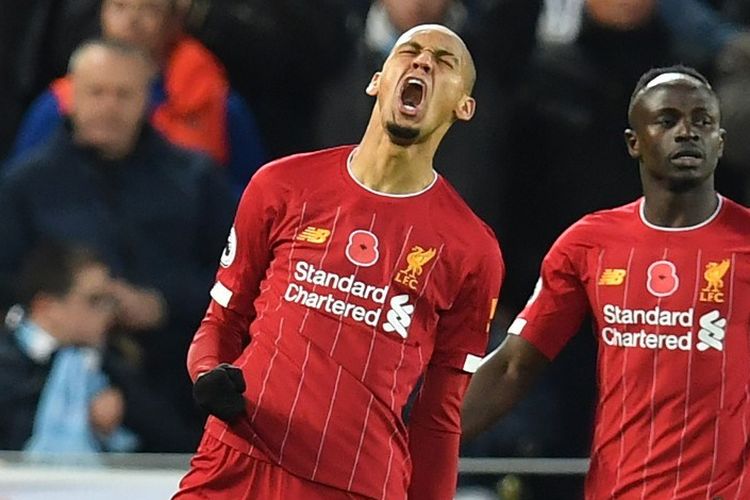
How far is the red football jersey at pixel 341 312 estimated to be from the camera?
13.7 ft

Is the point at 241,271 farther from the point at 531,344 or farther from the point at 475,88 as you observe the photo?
the point at 475,88

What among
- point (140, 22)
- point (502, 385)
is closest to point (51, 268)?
point (140, 22)

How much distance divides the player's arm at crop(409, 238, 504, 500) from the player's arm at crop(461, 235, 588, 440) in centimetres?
41

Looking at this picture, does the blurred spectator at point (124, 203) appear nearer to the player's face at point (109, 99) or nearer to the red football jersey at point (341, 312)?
the player's face at point (109, 99)

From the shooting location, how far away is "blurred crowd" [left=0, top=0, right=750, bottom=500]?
616 cm

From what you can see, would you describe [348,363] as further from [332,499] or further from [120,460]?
[120,460]

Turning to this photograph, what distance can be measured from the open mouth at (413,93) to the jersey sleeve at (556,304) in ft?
2.12

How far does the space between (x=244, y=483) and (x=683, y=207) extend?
1.33 m

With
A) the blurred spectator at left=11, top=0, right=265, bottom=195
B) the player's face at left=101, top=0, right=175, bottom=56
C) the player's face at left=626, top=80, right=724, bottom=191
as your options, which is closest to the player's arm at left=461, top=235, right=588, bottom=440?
the player's face at left=626, top=80, right=724, bottom=191

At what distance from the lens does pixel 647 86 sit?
15.5ft

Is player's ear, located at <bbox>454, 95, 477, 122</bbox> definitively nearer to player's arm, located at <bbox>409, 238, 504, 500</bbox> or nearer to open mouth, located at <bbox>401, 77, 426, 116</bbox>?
open mouth, located at <bbox>401, 77, 426, 116</bbox>

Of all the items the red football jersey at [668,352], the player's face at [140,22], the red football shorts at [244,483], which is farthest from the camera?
the player's face at [140,22]

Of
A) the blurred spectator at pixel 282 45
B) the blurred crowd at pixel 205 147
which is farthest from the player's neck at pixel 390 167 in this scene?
the blurred spectator at pixel 282 45

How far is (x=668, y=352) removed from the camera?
178 inches
